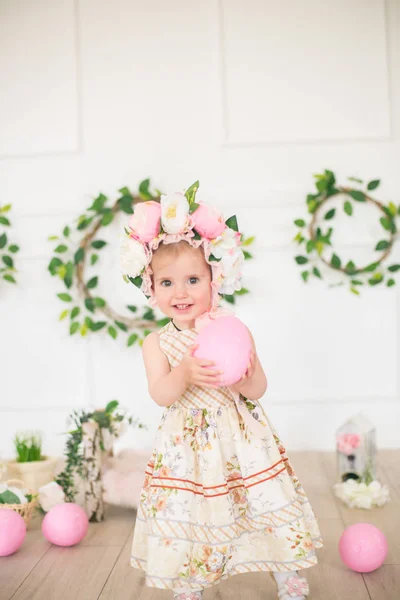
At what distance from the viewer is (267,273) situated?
3453 millimetres

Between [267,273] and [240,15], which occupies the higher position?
[240,15]

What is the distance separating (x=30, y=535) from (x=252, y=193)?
189 centimetres

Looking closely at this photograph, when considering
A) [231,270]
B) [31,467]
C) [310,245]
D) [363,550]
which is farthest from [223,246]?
[310,245]

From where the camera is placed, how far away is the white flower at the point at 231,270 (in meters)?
1.82

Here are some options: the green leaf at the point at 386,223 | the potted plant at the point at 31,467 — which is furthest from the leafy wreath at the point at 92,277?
the potted plant at the point at 31,467

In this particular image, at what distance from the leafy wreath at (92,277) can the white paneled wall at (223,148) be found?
0.07 meters

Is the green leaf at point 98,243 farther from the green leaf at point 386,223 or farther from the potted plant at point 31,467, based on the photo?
the green leaf at point 386,223

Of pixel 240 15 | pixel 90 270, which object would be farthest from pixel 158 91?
pixel 90 270

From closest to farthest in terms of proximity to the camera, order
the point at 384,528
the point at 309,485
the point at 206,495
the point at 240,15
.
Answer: the point at 206,495
the point at 384,528
the point at 309,485
the point at 240,15

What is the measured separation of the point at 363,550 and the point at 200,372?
0.78 m

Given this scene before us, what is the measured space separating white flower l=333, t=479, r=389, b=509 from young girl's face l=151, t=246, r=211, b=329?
1.18m

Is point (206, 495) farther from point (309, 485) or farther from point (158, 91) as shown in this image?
point (158, 91)

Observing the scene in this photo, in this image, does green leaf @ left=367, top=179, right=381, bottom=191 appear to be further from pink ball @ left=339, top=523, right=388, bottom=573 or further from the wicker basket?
the wicker basket

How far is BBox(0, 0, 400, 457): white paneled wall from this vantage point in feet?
11.1
